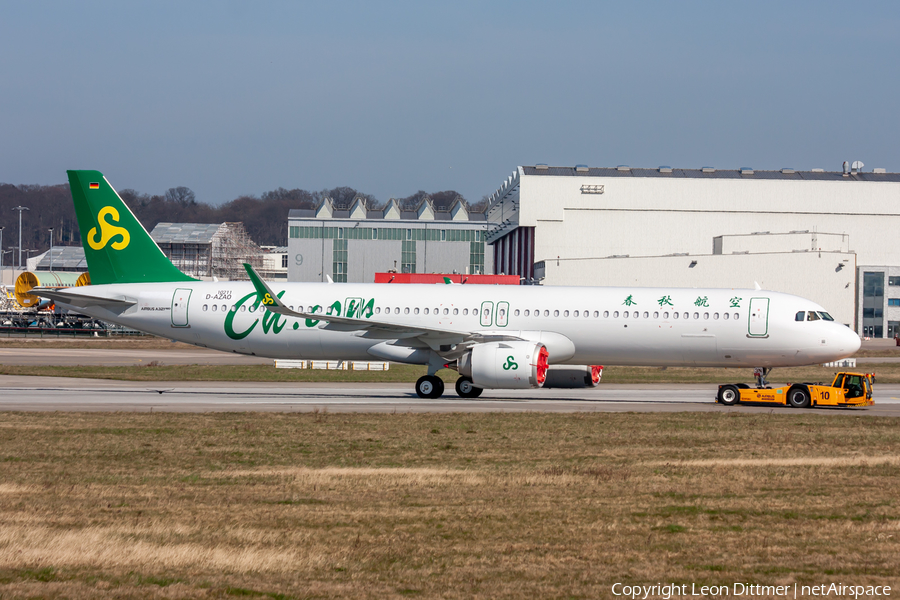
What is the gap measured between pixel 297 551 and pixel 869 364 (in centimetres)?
5005

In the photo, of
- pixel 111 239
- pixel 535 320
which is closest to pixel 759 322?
pixel 535 320

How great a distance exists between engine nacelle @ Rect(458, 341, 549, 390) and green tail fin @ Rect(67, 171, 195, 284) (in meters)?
12.6

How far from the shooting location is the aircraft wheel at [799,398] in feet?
93.0

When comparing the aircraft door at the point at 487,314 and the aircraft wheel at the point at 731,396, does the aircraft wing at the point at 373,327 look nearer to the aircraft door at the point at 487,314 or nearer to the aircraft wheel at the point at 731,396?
the aircraft door at the point at 487,314

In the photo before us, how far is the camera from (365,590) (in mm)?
8266

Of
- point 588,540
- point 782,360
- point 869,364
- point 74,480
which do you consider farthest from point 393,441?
point 869,364

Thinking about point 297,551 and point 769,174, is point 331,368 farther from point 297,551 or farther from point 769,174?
point 769,174

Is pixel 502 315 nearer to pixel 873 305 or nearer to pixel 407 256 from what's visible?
pixel 873 305

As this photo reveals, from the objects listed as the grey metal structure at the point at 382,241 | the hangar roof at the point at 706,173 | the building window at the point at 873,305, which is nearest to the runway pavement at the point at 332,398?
the building window at the point at 873,305

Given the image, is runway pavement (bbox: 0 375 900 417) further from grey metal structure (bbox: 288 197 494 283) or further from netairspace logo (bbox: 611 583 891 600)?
grey metal structure (bbox: 288 197 494 283)

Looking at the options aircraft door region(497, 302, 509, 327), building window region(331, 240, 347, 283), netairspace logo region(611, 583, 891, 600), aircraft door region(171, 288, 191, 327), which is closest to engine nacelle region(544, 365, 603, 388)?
aircraft door region(497, 302, 509, 327)

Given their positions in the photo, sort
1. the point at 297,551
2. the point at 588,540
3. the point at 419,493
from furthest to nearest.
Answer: the point at 419,493
the point at 588,540
the point at 297,551

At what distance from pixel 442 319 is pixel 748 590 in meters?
22.2

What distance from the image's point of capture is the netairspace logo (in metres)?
8.21
